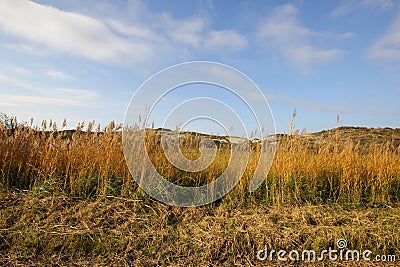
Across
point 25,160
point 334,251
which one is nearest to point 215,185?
point 334,251

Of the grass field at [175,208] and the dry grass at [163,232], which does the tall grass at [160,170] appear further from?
the dry grass at [163,232]

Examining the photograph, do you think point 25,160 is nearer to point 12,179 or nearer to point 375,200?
point 12,179

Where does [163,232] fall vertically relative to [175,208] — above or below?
below

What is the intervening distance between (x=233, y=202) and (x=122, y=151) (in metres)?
1.73

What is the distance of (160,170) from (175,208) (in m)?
0.71

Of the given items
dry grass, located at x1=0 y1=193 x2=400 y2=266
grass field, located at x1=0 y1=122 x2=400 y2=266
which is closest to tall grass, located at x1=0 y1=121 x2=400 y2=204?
grass field, located at x1=0 y1=122 x2=400 y2=266

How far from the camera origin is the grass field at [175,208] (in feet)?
10.0

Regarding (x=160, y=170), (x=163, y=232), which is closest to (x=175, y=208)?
(x=163, y=232)

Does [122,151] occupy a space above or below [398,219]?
above

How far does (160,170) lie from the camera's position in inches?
169

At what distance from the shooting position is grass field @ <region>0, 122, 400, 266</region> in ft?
10.0

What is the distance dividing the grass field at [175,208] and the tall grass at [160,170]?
2cm

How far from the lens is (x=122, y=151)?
4367 millimetres

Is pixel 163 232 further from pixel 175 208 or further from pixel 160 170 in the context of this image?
pixel 160 170
